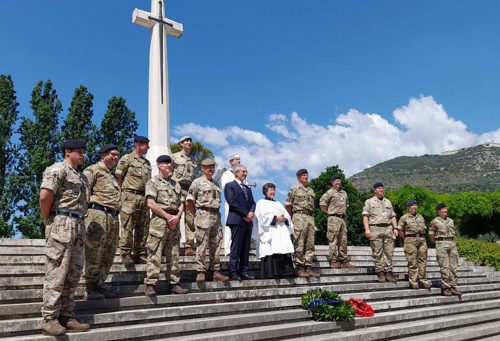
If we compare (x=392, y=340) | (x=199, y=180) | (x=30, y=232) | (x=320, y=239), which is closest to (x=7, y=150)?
(x=30, y=232)

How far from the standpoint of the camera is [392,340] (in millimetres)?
7004

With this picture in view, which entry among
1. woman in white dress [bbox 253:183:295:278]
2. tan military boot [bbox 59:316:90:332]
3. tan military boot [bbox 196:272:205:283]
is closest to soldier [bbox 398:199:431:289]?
woman in white dress [bbox 253:183:295:278]

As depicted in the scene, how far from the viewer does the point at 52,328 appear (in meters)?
4.48

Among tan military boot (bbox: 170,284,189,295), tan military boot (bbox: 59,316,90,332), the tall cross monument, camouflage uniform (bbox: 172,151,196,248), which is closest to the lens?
tan military boot (bbox: 59,316,90,332)

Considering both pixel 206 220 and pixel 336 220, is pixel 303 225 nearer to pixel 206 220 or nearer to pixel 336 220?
pixel 336 220

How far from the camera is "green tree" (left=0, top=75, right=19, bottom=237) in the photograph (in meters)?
24.6

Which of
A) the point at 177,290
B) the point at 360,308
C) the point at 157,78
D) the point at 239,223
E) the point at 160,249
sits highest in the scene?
the point at 157,78

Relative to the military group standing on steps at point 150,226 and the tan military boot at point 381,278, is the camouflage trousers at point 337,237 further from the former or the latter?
the tan military boot at point 381,278

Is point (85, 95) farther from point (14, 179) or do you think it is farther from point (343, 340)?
point (343, 340)

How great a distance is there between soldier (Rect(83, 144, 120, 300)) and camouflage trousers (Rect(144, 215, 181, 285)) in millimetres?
474

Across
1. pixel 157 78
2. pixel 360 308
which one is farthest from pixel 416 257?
pixel 157 78

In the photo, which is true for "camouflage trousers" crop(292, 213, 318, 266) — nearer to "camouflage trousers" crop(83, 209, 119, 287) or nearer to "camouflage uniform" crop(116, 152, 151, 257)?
"camouflage uniform" crop(116, 152, 151, 257)

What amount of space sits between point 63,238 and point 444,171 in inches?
4264

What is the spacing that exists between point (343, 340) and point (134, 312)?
2840mm
